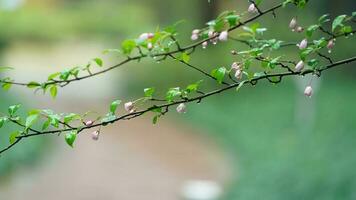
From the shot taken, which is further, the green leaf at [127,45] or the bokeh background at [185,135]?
the bokeh background at [185,135]

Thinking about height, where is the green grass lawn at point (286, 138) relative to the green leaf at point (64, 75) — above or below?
above

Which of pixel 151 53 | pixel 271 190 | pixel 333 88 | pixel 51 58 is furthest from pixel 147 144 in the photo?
pixel 151 53

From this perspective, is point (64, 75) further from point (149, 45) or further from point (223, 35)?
point (223, 35)

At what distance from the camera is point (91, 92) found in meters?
11.8

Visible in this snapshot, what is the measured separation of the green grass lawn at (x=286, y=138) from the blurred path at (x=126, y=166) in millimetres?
303

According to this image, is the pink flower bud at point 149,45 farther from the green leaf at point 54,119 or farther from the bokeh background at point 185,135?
the bokeh background at point 185,135

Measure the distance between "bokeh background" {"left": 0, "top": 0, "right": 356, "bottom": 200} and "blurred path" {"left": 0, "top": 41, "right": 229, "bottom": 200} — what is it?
0.01 m

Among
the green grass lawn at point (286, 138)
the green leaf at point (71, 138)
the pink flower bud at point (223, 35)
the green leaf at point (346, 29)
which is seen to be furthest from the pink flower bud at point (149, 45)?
the green grass lawn at point (286, 138)

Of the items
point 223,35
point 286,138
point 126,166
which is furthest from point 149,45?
point 126,166

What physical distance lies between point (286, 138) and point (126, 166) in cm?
175

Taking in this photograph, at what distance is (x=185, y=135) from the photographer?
28.4ft

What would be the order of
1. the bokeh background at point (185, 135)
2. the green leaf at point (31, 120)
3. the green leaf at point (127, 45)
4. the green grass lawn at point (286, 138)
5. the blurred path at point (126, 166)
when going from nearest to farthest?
the green leaf at point (127, 45)
the green leaf at point (31, 120)
the green grass lawn at point (286, 138)
the bokeh background at point (185, 135)
the blurred path at point (126, 166)

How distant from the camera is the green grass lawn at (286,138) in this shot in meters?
5.00

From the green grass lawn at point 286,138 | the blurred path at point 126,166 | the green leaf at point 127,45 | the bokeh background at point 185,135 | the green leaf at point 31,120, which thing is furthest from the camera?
the blurred path at point 126,166
